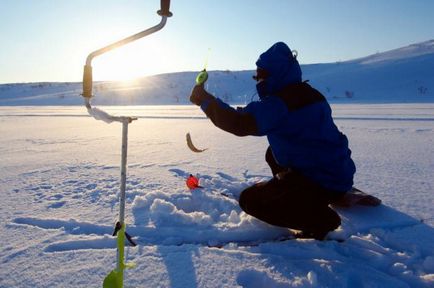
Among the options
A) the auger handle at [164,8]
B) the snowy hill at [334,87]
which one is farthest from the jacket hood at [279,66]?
the snowy hill at [334,87]

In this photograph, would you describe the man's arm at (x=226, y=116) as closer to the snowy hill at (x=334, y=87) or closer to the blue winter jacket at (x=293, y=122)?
the blue winter jacket at (x=293, y=122)

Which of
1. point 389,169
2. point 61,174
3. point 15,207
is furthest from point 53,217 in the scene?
point 389,169

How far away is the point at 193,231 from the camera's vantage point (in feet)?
6.93

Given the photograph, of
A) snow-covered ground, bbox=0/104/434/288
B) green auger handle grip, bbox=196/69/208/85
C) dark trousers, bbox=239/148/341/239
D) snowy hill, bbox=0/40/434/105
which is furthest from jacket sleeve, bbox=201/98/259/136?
snowy hill, bbox=0/40/434/105

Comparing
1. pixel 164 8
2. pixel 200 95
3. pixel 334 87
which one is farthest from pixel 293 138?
pixel 334 87

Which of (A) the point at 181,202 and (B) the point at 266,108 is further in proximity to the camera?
(A) the point at 181,202

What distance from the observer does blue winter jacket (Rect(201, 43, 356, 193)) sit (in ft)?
6.12

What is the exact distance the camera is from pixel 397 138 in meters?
5.45

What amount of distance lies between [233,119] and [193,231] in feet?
2.26

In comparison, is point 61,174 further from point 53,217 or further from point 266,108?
point 266,108

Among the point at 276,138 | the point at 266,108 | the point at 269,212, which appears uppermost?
the point at 266,108

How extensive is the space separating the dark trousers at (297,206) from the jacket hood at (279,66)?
0.50 m

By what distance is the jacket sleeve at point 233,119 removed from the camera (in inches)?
73.4

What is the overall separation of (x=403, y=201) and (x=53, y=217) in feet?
7.68
